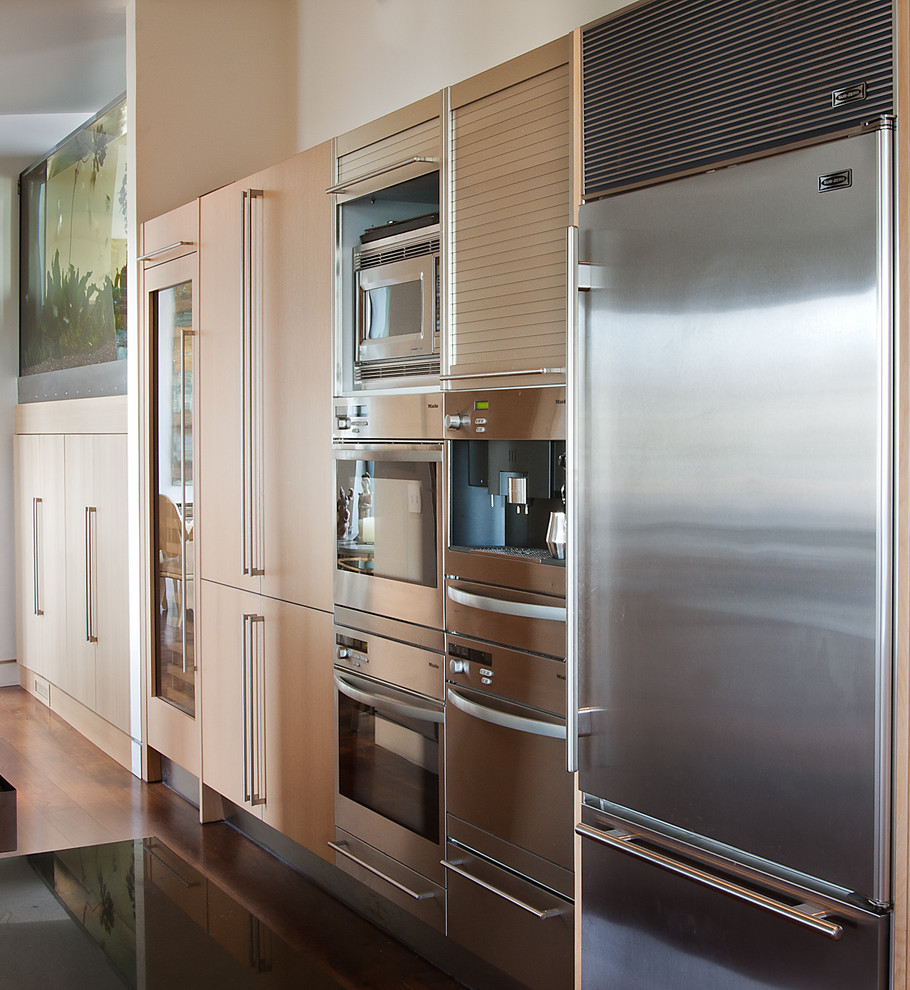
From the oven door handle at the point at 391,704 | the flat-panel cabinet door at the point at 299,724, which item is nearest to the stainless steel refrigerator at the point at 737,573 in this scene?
the oven door handle at the point at 391,704

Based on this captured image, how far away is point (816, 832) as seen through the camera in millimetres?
1596

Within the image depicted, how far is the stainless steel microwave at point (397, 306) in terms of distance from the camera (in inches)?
98.1

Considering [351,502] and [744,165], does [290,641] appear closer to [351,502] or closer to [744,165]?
[351,502]

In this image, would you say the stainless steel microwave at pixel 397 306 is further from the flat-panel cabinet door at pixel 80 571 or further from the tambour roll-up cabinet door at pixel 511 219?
the flat-panel cabinet door at pixel 80 571

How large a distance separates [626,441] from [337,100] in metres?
2.54

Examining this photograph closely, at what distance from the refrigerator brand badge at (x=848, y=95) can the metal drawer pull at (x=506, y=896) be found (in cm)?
154

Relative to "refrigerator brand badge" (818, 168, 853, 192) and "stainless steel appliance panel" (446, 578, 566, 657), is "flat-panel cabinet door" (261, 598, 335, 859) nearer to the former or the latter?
"stainless steel appliance panel" (446, 578, 566, 657)

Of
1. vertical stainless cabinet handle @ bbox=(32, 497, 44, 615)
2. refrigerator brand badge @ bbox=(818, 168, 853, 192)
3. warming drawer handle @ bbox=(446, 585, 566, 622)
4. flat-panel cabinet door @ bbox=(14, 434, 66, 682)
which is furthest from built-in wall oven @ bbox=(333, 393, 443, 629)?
vertical stainless cabinet handle @ bbox=(32, 497, 44, 615)

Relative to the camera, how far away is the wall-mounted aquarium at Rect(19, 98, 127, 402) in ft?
16.2

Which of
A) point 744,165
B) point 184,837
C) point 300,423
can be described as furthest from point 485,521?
point 184,837

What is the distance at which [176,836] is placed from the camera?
11.9 feet

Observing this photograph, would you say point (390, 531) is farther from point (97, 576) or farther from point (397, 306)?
point (97, 576)

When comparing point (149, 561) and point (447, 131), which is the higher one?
point (447, 131)

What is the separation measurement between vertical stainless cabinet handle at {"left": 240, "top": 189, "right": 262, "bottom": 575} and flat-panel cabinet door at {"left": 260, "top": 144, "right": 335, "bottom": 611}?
4cm
